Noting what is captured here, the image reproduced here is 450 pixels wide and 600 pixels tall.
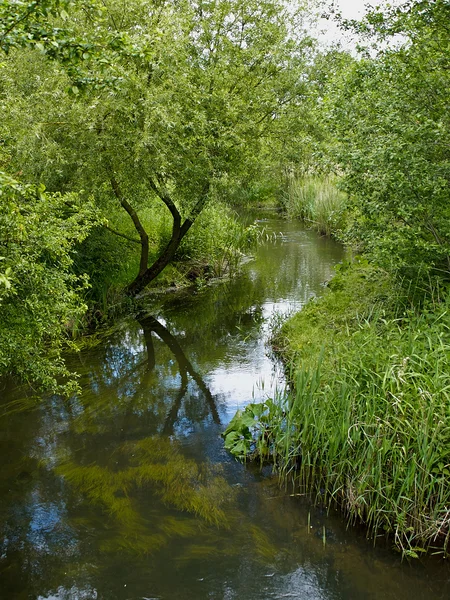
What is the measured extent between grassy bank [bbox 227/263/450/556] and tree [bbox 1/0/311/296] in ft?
16.7

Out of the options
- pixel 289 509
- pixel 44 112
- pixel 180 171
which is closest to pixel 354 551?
pixel 289 509

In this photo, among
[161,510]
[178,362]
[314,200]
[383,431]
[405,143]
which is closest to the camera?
[383,431]

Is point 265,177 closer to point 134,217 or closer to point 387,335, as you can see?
point 134,217

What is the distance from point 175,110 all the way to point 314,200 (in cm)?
1327

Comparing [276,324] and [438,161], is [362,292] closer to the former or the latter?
[276,324]

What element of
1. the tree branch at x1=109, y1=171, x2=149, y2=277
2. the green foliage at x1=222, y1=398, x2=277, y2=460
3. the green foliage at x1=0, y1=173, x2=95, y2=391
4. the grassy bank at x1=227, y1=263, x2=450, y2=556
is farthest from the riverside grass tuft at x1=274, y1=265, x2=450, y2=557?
the tree branch at x1=109, y1=171, x2=149, y2=277

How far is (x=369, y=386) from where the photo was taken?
5.22 meters

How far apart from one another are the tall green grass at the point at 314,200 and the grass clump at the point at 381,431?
12.5 m

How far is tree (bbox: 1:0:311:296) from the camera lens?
29.8 ft

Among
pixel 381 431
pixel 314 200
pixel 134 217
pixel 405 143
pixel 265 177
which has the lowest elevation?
pixel 381 431

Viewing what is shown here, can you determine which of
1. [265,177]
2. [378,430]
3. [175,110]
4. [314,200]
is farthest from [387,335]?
[314,200]

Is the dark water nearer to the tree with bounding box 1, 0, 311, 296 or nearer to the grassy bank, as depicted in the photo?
the grassy bank

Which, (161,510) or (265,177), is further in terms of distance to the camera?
(265,177)

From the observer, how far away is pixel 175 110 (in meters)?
9.38
